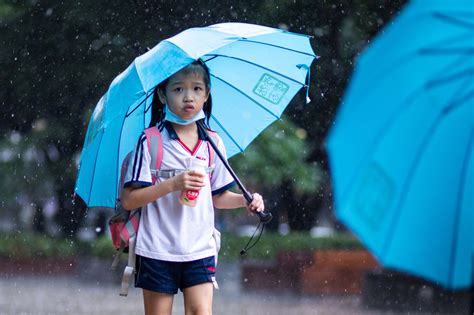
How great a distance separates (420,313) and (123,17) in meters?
3.40

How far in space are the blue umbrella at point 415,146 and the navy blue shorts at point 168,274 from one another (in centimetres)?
158

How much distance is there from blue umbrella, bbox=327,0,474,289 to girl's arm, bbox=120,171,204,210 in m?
1.32

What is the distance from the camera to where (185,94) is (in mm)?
4902

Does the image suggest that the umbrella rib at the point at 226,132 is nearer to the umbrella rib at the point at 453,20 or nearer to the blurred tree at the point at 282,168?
the umbrella rib at the point at 453,20

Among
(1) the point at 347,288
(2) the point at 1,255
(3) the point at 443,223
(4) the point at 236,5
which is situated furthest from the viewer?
(2) the point at 1,255

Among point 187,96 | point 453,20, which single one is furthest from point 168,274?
point 453,20

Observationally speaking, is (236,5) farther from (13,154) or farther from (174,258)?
(174,258)

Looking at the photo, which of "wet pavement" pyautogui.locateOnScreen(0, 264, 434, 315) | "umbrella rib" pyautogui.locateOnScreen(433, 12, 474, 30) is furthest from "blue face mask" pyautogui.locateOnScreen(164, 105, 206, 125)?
"wet pavement" pyautogui.locateOnScreen(0, 264, 434, 315)

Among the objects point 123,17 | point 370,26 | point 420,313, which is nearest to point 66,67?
point 123,17

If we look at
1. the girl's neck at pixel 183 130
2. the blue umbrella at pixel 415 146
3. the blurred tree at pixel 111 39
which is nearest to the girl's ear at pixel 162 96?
the girl's neck at pixel 183 130

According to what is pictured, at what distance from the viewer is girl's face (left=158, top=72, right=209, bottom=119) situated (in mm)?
4891

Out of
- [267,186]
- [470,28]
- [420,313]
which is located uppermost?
[470,28]

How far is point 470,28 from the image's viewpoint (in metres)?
3.38

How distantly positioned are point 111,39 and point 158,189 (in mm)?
5074
